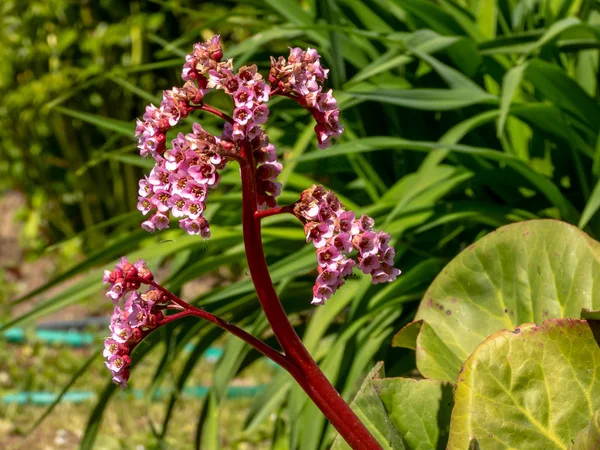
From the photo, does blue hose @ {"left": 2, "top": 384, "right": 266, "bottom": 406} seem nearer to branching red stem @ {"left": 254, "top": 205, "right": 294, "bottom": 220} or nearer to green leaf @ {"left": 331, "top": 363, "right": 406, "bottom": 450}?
green leaf @ {"left": 331, "top": 363, "right": 406, "bottom": 450}

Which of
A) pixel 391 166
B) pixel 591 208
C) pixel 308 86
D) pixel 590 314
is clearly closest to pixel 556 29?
pixel 591 208

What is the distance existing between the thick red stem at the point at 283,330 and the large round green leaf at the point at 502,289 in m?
0.25

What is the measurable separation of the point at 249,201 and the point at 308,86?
107 millimetres

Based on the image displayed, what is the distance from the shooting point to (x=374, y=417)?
3.24ft

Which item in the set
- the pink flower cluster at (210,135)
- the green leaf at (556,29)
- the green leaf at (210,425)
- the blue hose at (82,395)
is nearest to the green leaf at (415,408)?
the pink flower cluster at (210,135)

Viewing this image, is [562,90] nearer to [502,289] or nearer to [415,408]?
[502,289]

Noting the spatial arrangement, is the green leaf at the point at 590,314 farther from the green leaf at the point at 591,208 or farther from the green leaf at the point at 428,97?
the green leaf at the point at 428,97

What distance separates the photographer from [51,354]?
4.04m

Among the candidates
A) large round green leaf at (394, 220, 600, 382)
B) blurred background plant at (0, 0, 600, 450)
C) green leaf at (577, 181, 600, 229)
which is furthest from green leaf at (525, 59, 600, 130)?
large round green leaf at (394, 220, 600, 382)

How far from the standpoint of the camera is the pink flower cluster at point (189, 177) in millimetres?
746

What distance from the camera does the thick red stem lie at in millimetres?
778

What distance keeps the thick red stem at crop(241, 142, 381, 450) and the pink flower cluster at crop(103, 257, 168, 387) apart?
0.09m

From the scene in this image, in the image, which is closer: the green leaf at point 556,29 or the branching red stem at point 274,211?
the branching red stem at point 274,211

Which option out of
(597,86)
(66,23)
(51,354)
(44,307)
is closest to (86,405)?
(51,354)
